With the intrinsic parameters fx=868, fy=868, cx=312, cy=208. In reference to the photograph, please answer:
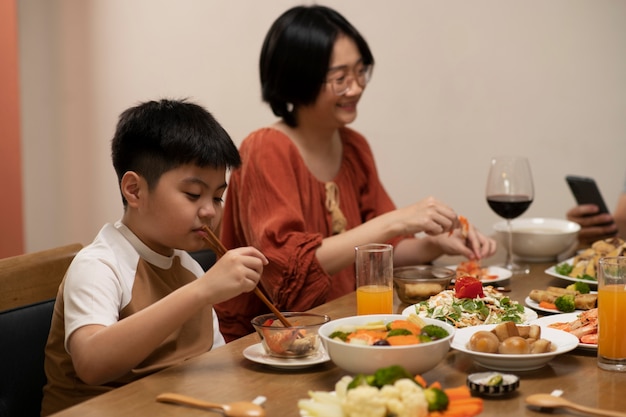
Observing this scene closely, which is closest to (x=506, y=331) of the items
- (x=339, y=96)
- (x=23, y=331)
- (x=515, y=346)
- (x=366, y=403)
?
(x=515, y=346)

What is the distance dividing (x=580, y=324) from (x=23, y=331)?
1010mm

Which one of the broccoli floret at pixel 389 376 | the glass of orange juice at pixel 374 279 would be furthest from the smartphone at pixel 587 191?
the broccoli floret at pixel 389 376

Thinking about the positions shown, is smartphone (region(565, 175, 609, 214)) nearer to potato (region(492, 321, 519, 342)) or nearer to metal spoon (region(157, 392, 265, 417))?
potato (region(492, 321, 519, 342))

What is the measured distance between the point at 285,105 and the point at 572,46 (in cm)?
147

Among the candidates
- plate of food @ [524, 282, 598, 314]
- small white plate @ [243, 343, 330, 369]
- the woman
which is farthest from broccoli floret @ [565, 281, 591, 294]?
small white plate @ [243, 343, 330, 369]

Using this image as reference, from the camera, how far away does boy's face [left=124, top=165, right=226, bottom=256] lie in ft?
5.38

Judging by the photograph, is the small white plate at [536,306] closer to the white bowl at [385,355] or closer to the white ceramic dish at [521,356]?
the white ceramic dish at [521,356]

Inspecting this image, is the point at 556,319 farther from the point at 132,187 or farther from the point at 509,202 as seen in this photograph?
the point at 132,187

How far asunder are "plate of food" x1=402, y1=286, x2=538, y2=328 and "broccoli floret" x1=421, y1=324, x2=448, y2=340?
23 centimetres

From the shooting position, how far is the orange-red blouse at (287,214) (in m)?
2.10

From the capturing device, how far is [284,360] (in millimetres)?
1333

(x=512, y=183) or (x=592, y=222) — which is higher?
(x=512, y=183)

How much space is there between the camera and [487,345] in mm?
1279

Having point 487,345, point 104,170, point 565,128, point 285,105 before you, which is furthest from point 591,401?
Result: point 104,170
